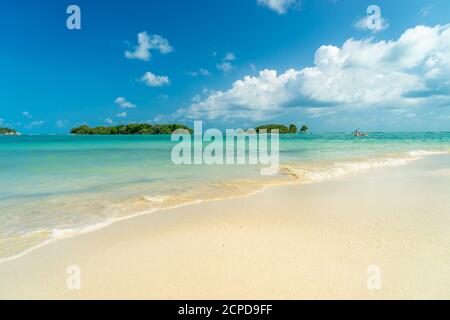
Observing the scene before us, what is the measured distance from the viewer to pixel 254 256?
371cm

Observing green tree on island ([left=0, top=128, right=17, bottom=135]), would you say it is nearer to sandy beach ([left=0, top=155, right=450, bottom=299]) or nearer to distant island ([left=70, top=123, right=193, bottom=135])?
distant island ([left=70, top=123, right=193, bottom=135])

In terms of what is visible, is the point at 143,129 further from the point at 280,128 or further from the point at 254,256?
the point at 254,256

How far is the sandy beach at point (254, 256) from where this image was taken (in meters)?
3.00

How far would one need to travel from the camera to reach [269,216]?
5.57 m

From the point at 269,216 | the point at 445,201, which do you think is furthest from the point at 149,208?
the point at 445,201

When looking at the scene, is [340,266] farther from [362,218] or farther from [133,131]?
[133,131]

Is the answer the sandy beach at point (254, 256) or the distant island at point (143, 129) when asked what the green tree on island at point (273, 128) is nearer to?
the distant island at point (143, 129)

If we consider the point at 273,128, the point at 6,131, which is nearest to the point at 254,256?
the point at 273,128

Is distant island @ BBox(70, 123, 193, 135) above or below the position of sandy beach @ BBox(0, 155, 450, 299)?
above

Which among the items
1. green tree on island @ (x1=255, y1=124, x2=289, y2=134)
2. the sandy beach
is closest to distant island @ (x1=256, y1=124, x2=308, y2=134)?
green tree on island @ (x1=255, y1=124, x2=289, y2=134)

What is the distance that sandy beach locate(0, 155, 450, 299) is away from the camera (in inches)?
118

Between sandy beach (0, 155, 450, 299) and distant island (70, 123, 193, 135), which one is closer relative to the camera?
sandy beach (0, 155, 450, 299)
